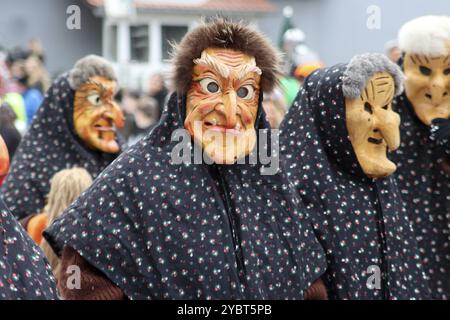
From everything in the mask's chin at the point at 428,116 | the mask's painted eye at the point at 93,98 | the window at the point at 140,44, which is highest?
the mask's painted eye at the point at 93,98

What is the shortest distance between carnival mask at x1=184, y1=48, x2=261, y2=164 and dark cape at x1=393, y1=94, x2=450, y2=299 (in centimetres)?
122

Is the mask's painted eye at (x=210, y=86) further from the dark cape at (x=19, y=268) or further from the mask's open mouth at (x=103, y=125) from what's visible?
the mask's open mouth at (x=103, y=125)

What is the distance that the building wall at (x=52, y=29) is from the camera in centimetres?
1953

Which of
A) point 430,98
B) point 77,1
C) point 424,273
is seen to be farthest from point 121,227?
point 77,1

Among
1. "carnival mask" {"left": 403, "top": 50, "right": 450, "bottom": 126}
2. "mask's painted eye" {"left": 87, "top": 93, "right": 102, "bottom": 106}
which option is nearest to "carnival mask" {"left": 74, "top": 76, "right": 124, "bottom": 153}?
"mask's painted eye" {"left": 87, "top": 93, "right": 102, "bottom": 106}

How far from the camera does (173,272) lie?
367 centimetres

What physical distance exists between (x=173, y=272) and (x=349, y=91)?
50.2 inches

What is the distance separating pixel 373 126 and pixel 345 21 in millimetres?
14528

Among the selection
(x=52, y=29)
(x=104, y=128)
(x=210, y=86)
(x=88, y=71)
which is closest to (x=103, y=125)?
(x=104, y=128)

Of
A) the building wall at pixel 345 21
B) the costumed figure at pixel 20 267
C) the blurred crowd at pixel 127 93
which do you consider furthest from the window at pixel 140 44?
the costumed figure at pixel 20 267

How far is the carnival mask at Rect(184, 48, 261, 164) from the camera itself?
3869mm

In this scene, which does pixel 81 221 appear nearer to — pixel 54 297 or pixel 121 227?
pixel 121 227

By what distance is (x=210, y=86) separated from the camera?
3.98 m

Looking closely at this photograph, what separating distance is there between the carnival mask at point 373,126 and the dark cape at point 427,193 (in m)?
0.50
